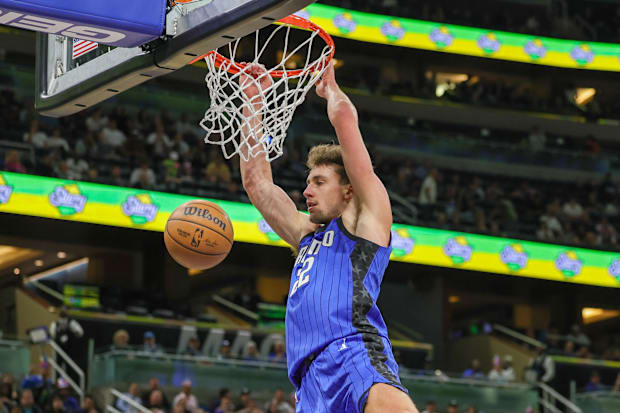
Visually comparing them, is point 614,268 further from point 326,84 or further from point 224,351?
point 326,84

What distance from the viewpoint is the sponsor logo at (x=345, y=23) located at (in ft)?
87.9

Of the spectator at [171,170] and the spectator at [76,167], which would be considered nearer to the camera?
the spectator at [76,167]

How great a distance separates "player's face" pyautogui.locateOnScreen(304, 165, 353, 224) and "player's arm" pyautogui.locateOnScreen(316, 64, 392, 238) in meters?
0.13

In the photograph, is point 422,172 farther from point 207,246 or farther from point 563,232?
point 207,246

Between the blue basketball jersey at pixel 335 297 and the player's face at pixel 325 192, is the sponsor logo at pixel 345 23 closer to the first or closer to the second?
the player's face at pixel 325 192

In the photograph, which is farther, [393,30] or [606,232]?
[393,30]

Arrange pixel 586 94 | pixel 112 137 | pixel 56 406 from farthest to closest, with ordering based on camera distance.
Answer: pixel 586 94 < pixel 112 137 < pixel 56 406

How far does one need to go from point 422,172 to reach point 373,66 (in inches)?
243

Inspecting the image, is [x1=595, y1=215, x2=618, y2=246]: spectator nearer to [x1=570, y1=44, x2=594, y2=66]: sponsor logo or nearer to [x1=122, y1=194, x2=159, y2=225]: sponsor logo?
[x1=570, y1=44, x2=594, y2=66]: sponsor logo

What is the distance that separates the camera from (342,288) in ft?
16.8

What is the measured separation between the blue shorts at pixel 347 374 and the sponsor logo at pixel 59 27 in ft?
6.25

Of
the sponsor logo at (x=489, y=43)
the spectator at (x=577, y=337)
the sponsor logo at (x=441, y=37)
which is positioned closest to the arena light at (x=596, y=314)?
the spectator at (x=577, y=337)

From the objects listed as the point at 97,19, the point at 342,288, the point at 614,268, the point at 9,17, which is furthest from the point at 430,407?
the point at 9,17

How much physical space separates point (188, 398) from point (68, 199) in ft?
19.4
